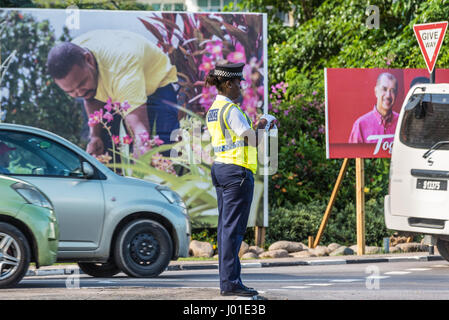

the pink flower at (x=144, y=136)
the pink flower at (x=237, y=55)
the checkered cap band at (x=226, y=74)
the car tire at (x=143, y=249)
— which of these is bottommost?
the car tire at (x=143, y=249)

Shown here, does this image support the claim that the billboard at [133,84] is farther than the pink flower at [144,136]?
No

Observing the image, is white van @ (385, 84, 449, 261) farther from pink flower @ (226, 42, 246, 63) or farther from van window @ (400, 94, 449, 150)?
pink flower @ (226, 42, 246, 63)

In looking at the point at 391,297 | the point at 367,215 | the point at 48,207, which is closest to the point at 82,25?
the point at 367,215

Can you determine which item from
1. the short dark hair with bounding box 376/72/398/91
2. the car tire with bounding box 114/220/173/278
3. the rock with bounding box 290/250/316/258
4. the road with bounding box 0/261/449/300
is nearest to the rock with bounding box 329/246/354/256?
the rock with bounding box 290/250/316/258

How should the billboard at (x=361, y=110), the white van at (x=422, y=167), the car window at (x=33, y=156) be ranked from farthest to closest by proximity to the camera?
Result: the billboard at (x=361, y=110) → the white van at (x=422, y=167) → the car window at (x=33, y=156)

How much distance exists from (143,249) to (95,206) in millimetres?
796

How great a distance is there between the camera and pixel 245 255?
707 inches

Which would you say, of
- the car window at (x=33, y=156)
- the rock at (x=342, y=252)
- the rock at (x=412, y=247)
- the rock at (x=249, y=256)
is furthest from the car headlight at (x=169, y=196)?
the rock at (x=412, y=247)

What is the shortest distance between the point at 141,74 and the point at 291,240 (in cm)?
413

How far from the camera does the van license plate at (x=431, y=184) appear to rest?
1375 centimetres

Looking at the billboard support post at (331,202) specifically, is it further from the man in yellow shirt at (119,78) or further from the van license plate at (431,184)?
the van license plate at (431,184)

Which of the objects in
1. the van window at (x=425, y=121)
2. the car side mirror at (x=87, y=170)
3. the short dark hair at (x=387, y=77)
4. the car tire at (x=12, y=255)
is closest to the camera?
the car tire at (x=12, y=255)

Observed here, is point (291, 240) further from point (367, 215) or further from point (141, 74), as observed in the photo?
point (141, 74)

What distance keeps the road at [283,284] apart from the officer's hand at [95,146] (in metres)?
4.03
